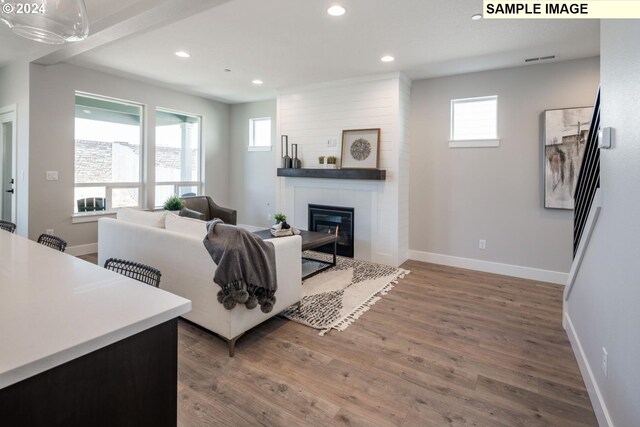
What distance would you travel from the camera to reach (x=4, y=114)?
4.84 metres

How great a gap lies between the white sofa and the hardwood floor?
0.20 meters

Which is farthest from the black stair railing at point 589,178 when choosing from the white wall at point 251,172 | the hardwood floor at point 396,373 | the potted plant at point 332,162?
the white wall at point 251,172

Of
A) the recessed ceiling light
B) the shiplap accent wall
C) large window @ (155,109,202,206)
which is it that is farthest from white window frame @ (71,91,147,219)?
the recessed ceiling light

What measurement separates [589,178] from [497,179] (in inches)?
76.8

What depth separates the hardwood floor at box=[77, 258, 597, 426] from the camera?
6.01ft

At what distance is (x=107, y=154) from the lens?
5.28 meters

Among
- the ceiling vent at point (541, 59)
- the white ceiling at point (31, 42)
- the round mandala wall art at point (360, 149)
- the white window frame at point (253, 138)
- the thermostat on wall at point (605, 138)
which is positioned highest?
the white ceiling at point (31, 42)

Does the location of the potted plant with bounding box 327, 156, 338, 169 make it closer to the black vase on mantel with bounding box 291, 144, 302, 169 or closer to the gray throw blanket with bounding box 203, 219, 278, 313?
the black vase on mantel with bounding box 291, 144, 302, 169

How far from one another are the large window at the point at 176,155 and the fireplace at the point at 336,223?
105 inches

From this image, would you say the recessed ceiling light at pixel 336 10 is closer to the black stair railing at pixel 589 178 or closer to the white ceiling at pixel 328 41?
the white ceiling at pixel 328 41

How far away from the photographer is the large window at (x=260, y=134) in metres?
6.68

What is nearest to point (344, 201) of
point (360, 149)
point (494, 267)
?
point (360, 149)

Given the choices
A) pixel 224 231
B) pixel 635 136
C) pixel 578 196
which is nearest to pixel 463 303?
pixel 578 196

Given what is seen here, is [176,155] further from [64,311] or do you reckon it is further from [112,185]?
[64,311]
